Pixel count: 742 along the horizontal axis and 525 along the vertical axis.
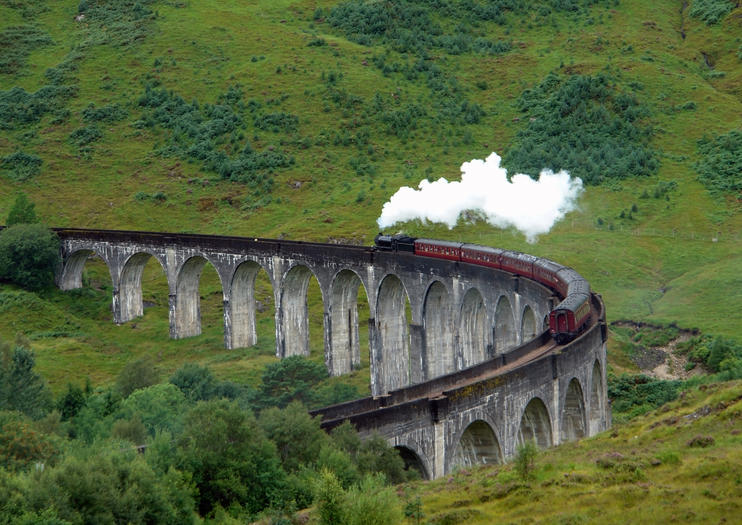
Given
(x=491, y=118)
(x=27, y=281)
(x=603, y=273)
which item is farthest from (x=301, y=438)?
(x=491, y=118)

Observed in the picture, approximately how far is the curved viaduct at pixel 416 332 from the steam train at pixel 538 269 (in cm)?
111

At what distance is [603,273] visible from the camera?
8088 centimetres

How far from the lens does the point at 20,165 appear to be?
12219 centimetres

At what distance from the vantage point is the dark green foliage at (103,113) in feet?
430

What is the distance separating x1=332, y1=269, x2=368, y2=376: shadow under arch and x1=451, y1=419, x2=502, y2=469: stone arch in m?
31.7

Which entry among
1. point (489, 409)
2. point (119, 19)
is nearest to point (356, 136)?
point (119, 19)

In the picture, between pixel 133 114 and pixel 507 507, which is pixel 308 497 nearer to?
pixel 507 507

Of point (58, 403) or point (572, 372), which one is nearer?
point (572, 372)

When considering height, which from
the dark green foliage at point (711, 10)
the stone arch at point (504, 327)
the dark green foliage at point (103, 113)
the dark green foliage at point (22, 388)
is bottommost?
the dark green foliage at point (22, 388)

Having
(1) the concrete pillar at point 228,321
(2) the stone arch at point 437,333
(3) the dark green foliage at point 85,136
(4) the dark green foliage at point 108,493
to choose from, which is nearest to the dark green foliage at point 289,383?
(2) the stone arch at point 437,333

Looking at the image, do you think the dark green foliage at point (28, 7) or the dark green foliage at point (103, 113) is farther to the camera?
the dark green foliage at point (28, 7)

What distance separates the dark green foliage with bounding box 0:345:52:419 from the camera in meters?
51.2

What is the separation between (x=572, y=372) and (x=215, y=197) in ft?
252

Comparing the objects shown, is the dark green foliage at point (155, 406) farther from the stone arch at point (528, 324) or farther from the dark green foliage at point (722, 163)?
the dark green foliage at point (722, 163)
